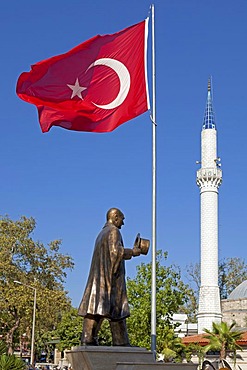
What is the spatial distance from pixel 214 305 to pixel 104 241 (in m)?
44.5

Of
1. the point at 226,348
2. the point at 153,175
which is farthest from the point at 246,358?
the point at 153,175

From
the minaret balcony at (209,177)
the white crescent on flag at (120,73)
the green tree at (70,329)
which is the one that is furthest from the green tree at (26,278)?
the white crescent on flag at (120,73)

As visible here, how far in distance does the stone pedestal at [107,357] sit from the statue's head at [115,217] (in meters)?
1.85

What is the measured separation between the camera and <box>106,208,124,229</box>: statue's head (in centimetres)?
965

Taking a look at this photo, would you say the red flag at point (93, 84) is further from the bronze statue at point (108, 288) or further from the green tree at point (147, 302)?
the green tree at point (147, 302)

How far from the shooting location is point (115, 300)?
9.32 m

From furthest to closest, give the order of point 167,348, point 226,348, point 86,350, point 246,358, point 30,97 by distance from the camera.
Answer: point 246,358 < point 226,348 < point 167,348 < point 30,97 < point 86,350

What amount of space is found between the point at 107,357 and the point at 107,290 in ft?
3.30

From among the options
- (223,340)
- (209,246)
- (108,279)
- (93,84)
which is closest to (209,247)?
(209,246)

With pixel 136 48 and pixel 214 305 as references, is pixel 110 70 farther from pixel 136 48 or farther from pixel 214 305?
pixel 214 305

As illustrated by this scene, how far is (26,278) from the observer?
1572 inches

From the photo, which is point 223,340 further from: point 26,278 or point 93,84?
point 93,84

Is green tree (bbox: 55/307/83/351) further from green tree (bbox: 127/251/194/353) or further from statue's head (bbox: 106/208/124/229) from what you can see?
statue's head (bbox: 106/208/124/229)

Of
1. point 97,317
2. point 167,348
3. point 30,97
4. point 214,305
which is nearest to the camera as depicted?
point 97,317
